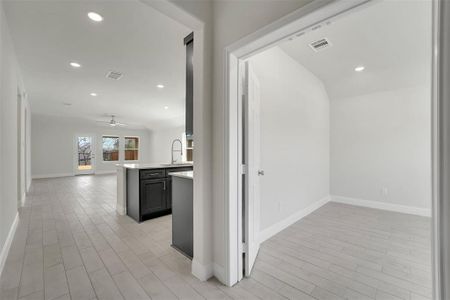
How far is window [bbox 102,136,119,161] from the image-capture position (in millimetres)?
10383

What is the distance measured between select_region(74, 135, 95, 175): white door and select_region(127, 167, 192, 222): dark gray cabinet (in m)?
8.03

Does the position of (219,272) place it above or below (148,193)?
below

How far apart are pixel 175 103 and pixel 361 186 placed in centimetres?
564

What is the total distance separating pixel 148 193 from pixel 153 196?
0.12 m

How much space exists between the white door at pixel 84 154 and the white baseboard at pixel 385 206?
10.8 meters

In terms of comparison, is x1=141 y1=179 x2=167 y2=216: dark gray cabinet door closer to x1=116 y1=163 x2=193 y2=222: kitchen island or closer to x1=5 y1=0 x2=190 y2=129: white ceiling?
x1=116 y1=163 x2=193 y2=222: kitchen island

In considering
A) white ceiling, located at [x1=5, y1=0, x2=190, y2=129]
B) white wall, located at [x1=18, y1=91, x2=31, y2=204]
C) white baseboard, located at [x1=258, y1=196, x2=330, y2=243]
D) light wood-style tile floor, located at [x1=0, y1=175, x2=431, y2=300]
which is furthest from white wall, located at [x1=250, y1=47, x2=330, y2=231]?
white wall, located at [x1=18, y1=91, x2=31, y2=204]

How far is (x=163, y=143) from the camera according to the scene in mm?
10641

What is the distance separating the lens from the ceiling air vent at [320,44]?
276 centimetres

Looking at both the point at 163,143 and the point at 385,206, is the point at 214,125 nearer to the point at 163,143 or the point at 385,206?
the point at 385,206

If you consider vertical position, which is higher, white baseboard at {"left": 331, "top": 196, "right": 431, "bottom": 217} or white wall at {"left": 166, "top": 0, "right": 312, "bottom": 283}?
white wall at {"left": 166, "top": 0, "right": 312, "bottom": 283}

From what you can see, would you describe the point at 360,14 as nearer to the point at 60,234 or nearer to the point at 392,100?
the point at 392,100

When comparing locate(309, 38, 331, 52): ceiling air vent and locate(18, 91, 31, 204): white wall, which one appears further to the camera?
locate(18, 91, 31, 204): white wall

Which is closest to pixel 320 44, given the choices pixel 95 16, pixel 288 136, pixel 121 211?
pixel 288 136
